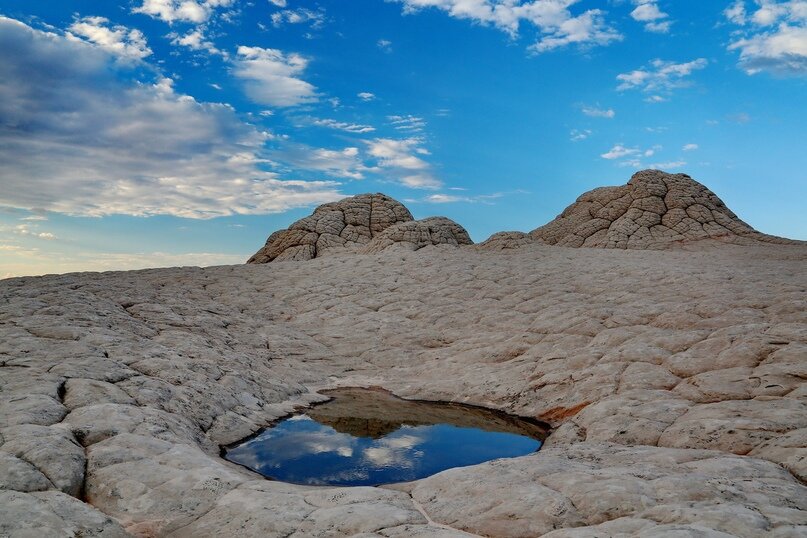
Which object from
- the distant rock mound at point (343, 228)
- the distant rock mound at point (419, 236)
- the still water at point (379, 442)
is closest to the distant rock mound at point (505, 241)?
the distant rock mound at point (419, 236)

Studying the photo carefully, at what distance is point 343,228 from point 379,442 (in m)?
21.2

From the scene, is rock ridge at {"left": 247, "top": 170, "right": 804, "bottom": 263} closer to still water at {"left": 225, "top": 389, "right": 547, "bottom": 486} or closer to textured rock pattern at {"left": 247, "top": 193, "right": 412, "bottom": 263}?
textured rock pattern at {"left": 247, "top": 193, "right": 412, "bottom": 263}

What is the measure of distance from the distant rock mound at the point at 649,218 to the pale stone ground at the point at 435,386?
270 inches

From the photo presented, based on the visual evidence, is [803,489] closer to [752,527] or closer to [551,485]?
[752,527]

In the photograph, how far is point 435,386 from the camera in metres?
12.2

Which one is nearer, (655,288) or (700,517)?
(700,517)

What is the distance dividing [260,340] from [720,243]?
70.1ft

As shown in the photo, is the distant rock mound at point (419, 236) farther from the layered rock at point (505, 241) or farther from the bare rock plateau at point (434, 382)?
the bare rock plateau at point (434, 382)

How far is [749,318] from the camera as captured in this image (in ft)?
38.4

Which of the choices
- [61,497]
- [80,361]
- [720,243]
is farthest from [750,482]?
[720,243]

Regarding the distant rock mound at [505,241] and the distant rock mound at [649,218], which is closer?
the distant rock mound at [505,241]

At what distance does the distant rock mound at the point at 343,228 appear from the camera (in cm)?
2705

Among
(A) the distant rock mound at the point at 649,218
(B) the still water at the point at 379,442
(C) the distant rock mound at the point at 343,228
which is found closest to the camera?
(B) the still water at the point at 379,442

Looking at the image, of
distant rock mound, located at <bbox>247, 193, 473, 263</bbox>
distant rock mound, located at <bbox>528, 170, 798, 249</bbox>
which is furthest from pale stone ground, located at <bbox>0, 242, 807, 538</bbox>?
distant rock mound, located at <bbox>528, 170, 798, 249</bbox>
